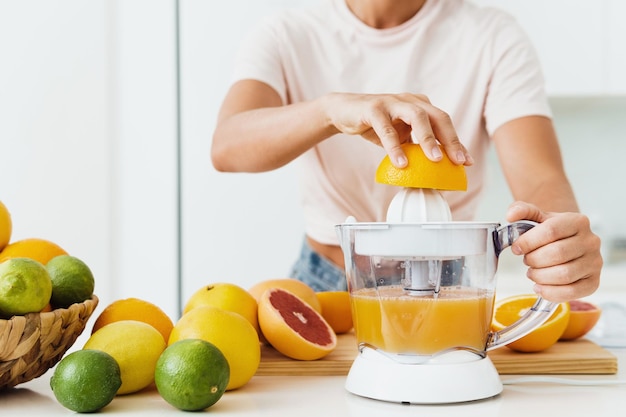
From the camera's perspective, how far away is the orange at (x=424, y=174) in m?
0.85

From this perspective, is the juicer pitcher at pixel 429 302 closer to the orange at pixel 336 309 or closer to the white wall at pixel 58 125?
the orange at pixel 336 309

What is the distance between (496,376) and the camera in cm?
86

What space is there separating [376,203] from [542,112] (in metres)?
0.40

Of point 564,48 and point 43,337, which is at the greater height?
point 564,48

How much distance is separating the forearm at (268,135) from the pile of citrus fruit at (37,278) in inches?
16.7

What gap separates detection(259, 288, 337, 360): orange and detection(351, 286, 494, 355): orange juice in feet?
0.43

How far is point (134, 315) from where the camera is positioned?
3.16ft

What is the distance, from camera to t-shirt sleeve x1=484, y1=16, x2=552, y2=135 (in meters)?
1.54

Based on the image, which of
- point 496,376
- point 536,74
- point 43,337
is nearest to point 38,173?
point 536,74

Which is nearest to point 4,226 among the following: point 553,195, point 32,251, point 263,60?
point 32,251

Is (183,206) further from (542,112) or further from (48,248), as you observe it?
(48,248)

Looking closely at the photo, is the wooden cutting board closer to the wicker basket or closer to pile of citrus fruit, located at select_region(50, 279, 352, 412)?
pile of citrus fruit, located at select_region(50, 279, 352, 412)

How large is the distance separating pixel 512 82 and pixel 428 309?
885 mm

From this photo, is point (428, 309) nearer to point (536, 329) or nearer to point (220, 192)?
point (536, 329)
